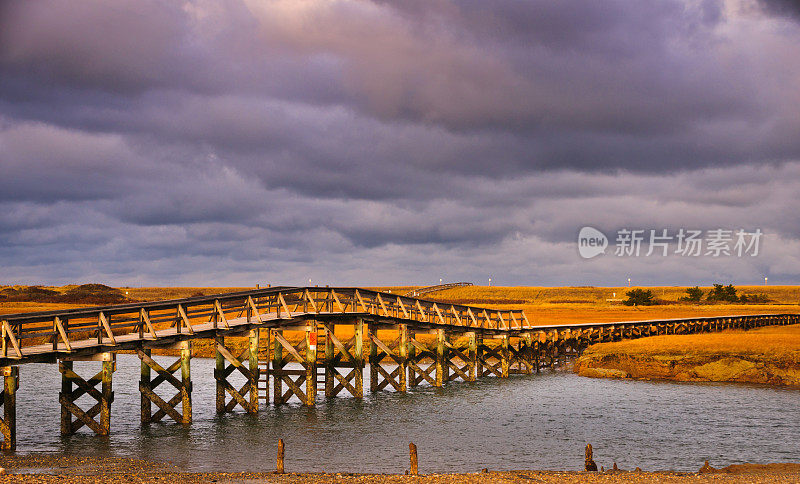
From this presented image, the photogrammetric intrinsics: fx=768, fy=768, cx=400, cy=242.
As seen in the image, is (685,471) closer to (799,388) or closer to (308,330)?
(308,330)

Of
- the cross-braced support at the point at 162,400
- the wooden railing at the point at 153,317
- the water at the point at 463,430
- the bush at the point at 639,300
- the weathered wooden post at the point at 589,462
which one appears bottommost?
the water at the point at 463,430

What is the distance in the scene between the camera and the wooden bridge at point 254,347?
92.2 ft

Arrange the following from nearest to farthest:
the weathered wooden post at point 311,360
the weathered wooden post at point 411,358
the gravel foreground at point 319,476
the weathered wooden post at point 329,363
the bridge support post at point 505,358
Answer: the gravel foreground at point 319,476
the weathered wooden post at point 311,360
the weathered wooden post at point 329,363
the weathered wooden post at point 411,358
the bridge support post at point 505,358

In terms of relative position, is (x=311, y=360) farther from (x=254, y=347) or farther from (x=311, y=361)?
(x=254, y=347)

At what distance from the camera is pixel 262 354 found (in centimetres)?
6531

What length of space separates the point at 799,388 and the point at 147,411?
37020 mm

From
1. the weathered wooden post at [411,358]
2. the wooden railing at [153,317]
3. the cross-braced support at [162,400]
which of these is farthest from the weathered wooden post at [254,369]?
the weathered wooden post at [411,358]

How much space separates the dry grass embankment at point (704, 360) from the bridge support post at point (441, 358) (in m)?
10.8

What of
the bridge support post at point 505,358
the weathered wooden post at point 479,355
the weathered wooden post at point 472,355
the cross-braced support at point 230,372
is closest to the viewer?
the cross-braced support at point 230,372

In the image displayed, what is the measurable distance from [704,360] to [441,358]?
18.6m

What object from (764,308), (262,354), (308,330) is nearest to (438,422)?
(308,330)

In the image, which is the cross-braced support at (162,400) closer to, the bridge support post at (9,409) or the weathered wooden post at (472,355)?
the bridge support post at (9,409)

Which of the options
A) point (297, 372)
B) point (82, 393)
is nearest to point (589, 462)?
point (82, 393)

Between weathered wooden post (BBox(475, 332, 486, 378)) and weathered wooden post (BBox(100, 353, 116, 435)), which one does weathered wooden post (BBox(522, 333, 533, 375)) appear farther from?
weathered wooden post (BBox(100, 353, 116, 435))
